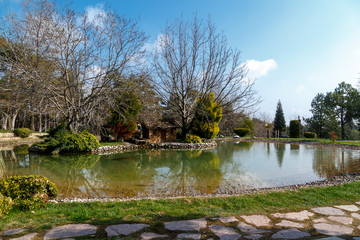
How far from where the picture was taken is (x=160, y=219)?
319 centimetres

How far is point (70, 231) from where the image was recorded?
8.98 feet

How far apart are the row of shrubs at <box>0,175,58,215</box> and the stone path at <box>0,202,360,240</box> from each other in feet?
3.27

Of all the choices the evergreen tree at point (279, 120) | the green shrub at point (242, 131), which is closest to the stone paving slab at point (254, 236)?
the green shrub at point (242, 131)

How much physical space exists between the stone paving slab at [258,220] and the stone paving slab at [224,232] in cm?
44

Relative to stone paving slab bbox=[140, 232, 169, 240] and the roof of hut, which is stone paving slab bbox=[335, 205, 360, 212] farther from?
the roof of hut

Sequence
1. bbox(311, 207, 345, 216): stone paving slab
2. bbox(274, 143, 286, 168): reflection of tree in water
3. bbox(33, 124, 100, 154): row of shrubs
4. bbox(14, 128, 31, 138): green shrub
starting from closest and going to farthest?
bbox(311, 207, 345, 216): stone paving slab, bbox(274, 143, 286, 168): reflection of tree in water, bbox(33, 124, 100, 154): row of shrubs, bbox(14, 128, 31, 138): green shrub

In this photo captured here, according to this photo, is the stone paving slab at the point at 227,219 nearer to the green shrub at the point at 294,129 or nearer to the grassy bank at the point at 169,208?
the grassy bank at the point at 169,208

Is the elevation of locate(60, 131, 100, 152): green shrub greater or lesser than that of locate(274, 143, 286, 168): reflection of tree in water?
greater

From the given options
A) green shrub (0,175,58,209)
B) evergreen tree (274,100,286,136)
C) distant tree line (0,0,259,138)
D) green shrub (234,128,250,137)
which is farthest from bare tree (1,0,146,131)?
evergreen tree (274,100,286,136)

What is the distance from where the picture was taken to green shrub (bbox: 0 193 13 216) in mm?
3447

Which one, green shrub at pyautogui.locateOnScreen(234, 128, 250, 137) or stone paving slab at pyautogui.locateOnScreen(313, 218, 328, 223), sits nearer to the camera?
stone paving slab at pyautogui.locateOnScreen(313, 218, 328, 223)

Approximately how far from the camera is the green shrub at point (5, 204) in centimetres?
345

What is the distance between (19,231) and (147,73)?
544 inches

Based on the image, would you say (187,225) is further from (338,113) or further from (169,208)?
(338,113)
